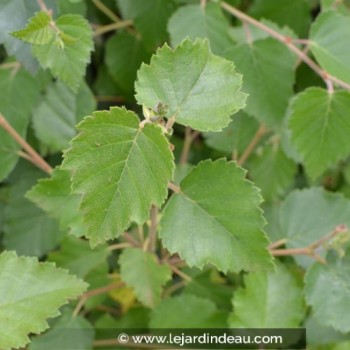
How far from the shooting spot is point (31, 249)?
1.11 metres

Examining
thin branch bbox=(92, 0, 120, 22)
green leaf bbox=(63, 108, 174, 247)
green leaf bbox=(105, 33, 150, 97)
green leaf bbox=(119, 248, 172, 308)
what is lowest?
green leaf bbox=(119, 248, 172, 308)

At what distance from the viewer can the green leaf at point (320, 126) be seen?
0.90 m

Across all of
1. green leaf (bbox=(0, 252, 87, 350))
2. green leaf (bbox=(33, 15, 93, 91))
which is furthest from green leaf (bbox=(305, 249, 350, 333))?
green leaf (bbox=(33, 15, 93, 91))

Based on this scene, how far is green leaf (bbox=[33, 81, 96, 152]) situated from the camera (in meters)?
→ 1.04

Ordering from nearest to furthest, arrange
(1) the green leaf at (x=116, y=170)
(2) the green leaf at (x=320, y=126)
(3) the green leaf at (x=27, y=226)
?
1. (1) the green leaf at (x=116, y=170)
2. (2) the green leaf at (x=320, y=126)
3. (3) the green leaf at (x=27, y=226)

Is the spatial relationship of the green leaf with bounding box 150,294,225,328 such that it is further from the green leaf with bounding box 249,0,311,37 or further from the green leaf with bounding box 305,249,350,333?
the green leaf with bounding box 249,0,311,37

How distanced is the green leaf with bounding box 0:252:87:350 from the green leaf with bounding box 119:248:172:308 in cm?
17

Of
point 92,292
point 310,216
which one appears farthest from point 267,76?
point 92,292

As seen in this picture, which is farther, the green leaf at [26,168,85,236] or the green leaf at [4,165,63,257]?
the green leaf at [4,165,63,257]

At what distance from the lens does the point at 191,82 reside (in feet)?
2.22

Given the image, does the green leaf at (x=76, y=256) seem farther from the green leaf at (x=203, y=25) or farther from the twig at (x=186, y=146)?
the green leaf at (x=203, y=25)

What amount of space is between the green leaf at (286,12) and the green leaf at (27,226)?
56cm

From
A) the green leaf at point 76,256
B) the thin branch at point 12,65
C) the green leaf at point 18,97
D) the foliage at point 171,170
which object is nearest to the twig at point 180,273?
the foliage at point 171,170

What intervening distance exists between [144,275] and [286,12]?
25.3 inches
